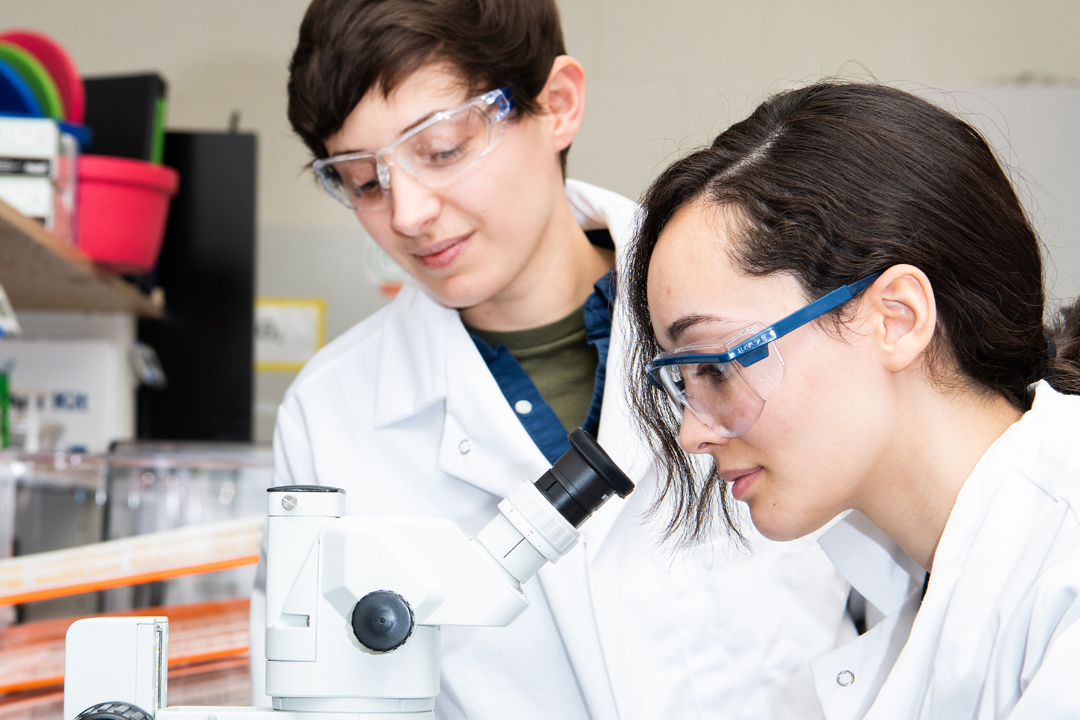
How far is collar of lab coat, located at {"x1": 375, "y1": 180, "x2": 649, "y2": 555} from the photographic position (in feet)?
3.76

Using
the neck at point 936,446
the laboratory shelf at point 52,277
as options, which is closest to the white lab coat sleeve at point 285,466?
the laboratory shelf at point 52,277

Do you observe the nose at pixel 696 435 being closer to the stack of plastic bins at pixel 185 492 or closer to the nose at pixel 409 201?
the nose at pixel 409 201

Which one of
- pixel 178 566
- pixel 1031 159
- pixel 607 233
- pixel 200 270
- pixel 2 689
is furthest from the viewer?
pixel 1031 159

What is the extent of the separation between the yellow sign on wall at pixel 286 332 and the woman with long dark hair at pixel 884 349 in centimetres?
224

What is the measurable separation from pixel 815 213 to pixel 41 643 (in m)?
1.23

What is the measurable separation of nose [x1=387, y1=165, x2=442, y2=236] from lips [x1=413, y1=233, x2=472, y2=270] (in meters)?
0.06

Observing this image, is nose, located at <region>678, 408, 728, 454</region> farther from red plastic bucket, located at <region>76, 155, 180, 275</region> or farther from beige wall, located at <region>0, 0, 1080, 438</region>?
beige wall, located at <region>0, 0, 1080, 438</region>

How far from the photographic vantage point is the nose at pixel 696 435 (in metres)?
0.87

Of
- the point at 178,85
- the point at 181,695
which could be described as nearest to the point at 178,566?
the point at 181,695

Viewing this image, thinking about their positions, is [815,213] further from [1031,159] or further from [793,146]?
[1031,159]

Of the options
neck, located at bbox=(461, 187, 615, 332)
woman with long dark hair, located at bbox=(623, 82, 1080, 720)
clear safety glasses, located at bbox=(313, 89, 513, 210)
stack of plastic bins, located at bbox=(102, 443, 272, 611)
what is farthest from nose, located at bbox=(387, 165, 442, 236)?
stack of plastic bins, located at bbox=(102, 443, 272, 611)

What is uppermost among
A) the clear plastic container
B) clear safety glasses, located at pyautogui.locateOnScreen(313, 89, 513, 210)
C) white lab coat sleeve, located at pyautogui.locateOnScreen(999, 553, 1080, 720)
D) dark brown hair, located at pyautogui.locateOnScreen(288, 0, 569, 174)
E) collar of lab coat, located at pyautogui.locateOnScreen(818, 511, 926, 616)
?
dark brown hair, located at pyautogui.locateOnScreen(288, 0, 569, 174)

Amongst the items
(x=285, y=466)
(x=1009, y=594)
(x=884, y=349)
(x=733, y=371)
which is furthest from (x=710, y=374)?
(x=285, y=466)

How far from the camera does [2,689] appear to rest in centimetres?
116
